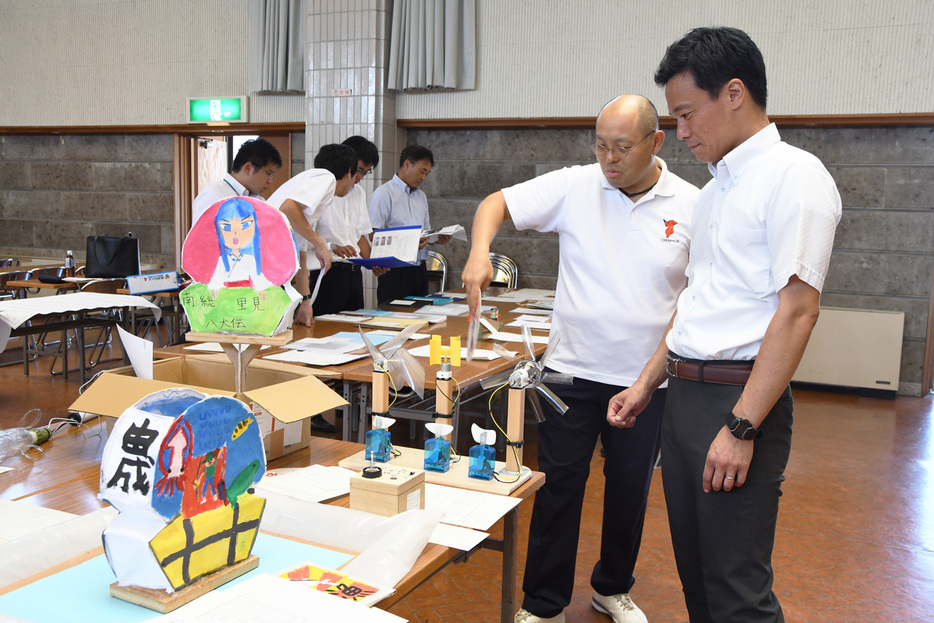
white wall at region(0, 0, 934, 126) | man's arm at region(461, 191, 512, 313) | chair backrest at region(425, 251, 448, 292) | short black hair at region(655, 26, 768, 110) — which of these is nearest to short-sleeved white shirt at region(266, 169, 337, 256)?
man's arm at region(461, 191, 512, 313)

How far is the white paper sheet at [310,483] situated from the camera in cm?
168

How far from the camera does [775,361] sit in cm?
145

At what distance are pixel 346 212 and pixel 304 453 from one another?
2990 millimetres

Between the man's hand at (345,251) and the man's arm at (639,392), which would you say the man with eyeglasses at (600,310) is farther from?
the man's hand at (345,251)

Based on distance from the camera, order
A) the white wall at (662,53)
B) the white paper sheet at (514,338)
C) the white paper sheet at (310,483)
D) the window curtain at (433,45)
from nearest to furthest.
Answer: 1. the white paper sheet at (310,483)
2. the white paper sheet at (514,338)
3. the white wall at (662,53)
4. the window curtain at (433,45)

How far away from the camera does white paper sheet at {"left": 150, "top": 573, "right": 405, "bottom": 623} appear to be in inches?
42.6

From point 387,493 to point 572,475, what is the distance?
981mm

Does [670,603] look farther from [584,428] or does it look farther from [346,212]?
[346,212]

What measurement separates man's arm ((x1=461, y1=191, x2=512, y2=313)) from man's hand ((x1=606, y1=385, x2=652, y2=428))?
1.60 ft

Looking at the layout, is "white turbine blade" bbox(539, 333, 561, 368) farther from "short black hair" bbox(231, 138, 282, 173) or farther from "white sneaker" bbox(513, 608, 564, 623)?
"short black hair" bbox(231, 138, 282, 173)

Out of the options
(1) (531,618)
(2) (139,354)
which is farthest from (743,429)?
(2) (139,354)

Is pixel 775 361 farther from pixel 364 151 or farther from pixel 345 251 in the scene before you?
pixel 364 151

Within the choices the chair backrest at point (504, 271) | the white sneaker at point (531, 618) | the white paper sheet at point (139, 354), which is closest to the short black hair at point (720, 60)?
the white paper sheet at point (139, 354)

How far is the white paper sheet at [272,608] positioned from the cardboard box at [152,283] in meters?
4.10
